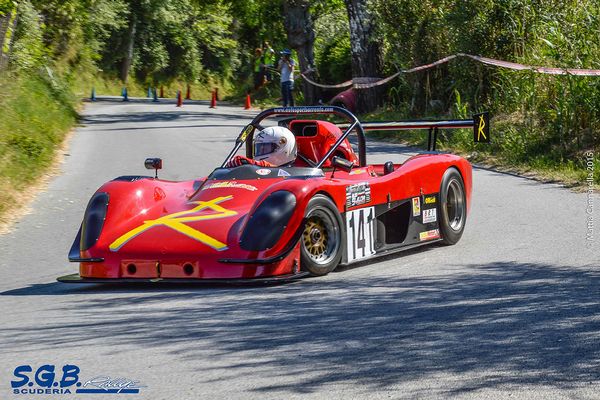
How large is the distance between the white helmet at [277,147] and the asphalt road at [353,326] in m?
1.30

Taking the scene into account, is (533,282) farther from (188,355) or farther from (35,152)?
(35,152)

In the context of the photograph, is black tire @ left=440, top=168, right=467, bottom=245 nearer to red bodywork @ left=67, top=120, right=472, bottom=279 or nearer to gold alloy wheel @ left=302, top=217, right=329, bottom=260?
red bodywork @ left=67, top=120, right=472, bottom=279

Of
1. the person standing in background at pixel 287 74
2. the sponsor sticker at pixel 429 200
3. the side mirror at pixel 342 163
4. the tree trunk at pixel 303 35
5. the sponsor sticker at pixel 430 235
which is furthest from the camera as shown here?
the tree trunk at pixel 303 35

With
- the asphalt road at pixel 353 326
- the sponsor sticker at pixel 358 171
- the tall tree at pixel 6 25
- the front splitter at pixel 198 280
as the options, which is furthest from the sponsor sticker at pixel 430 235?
the tall tree at pixel 6 25

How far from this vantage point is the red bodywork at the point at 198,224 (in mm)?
7926

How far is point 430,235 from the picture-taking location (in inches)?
393

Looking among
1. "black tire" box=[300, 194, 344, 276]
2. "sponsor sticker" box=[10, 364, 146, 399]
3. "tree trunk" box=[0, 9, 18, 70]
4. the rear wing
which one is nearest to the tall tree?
"tree trunk" box=[0, 9, 18, 70]

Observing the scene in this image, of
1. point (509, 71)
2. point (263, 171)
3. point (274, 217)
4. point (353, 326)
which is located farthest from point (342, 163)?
point (509, 71)

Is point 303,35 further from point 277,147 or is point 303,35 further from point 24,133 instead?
point 277,147

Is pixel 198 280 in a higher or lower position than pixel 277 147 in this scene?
lower

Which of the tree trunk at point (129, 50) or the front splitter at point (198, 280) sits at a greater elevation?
the tree trunk at point (129, 50)

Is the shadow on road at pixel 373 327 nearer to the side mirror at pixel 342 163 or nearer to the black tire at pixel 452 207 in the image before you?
the side mirror at pixel 342 163

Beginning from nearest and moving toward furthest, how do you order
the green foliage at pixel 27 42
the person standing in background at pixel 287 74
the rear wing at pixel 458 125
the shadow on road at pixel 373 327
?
the shadow on road at pixel 373 327
the rear wing at pixel 458 125
the green foliage at pixel 27 42
the person standing in background at pixel 287 74

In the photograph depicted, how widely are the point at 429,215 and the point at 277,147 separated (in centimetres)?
154
